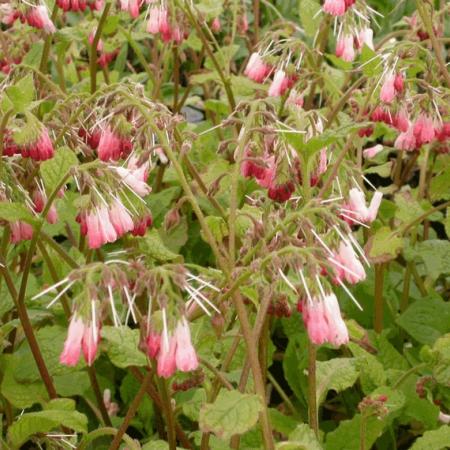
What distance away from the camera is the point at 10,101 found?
236 cm

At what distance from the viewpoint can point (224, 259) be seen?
2.31 meters

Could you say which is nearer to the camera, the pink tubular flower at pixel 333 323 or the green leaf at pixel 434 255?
the pink tubular flower at pixel 333 323

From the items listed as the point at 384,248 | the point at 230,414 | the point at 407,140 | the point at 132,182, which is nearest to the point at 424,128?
the point at 407,140

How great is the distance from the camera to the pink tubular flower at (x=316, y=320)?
76.2 inches

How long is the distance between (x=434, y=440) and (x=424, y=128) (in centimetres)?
88

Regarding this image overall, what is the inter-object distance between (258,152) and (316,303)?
686mm

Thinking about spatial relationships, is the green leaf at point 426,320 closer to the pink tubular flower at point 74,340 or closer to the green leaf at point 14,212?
the green leaf at point 14,212

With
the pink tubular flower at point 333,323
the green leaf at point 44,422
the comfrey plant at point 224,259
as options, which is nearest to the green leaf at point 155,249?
the comfrey plant at point 224,259

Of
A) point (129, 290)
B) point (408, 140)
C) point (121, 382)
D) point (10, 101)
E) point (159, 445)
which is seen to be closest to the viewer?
point (129, 290)

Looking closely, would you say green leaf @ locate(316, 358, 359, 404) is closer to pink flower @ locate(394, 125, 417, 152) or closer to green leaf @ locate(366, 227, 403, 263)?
green leaf @ locate(366, 227, 403, 263)

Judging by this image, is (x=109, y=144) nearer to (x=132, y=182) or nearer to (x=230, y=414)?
(x=132, y=182)

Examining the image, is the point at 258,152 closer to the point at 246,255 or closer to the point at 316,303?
the point at 246,255

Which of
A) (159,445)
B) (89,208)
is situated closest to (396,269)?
(159,445)

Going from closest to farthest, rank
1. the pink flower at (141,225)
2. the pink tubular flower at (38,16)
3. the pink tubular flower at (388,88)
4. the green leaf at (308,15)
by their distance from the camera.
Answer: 1. the pink flower at (141,225)
2. the pink tubular flower at (388,88)
3. the pink tubular flower at (38,16)
4. the green leaf at (308,15)
